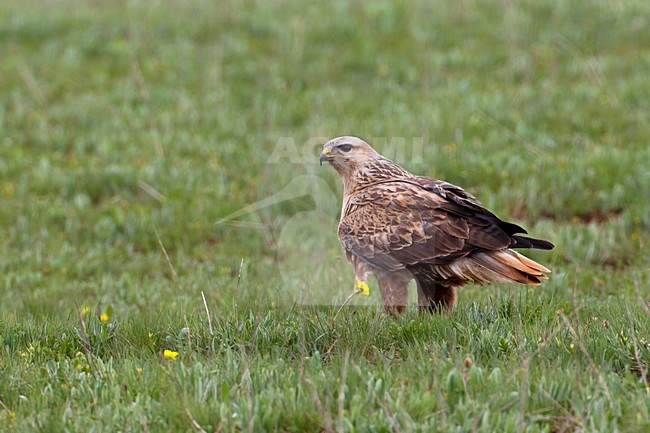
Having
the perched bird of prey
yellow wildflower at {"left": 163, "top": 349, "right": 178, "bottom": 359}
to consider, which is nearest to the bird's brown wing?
the perched bird of prey

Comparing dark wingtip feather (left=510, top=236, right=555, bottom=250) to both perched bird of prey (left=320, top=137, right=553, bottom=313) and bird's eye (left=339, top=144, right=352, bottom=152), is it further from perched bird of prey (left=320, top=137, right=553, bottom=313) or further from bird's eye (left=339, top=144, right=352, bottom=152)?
bird's eye (left=339, top=144, right=352, bottom=152)

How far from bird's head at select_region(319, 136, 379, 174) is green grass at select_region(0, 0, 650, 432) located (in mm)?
981

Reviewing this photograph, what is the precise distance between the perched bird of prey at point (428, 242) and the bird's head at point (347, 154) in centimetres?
44

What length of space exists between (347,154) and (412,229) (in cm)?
128

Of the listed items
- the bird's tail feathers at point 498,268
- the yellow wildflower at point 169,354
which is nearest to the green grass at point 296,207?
the yellow wildflower at point 169,354

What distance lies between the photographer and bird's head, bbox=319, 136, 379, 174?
730 centimetres

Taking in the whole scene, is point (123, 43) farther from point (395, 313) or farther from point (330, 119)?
point (395, 313)

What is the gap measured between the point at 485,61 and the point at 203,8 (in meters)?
5.11

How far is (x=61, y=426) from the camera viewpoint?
4.29 m

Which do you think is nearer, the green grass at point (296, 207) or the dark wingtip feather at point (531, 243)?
the green grass at point (296, 207)

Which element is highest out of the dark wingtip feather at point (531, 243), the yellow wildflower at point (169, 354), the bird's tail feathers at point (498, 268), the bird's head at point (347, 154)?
the bird's head at point (347, 154)

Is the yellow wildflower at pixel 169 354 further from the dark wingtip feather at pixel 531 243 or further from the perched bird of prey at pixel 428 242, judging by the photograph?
the dark wingtip feather at pixel 531 243

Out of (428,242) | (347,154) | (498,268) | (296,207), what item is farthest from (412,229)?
(296,207)

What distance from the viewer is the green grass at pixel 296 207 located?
4.52 m
